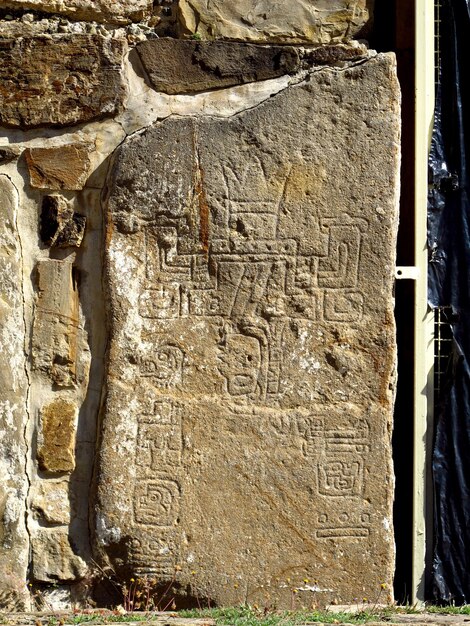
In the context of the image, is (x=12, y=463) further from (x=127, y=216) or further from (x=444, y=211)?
(x=444, y=211)

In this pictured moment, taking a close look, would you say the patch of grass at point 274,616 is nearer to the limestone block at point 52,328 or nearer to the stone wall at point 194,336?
the stone wall at point 194,336

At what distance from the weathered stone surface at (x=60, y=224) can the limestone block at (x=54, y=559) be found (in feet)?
3.46

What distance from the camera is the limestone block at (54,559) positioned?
3.32m

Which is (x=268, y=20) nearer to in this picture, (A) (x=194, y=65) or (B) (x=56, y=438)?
(A) (x=194, y=65)

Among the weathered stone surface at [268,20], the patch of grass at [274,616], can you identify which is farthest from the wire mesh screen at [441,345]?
the weathered stone surface at [268,20]

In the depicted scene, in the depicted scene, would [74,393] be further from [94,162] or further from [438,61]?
[438,61]

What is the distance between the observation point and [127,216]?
3.35 metres

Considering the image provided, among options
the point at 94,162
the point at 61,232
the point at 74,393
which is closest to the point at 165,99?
the point at 94,162

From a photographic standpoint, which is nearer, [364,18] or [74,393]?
[74,393]

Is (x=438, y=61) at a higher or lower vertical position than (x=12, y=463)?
higher

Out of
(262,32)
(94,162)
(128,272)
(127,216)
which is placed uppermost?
(262,32)

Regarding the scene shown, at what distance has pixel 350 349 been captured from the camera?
133 inches

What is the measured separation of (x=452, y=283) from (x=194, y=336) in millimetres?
1103

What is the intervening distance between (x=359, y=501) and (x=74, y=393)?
3.65ft
